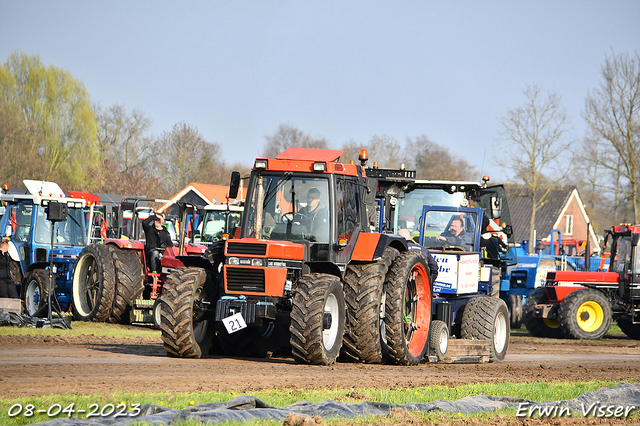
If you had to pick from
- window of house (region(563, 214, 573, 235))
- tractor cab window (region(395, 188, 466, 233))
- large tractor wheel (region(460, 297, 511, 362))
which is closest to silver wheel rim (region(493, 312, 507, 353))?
large tractor wheel (region(460, 297, 511, 362))

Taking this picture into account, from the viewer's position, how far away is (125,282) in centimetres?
1596

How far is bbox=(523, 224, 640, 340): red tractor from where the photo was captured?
18.0m

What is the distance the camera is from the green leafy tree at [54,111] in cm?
4597

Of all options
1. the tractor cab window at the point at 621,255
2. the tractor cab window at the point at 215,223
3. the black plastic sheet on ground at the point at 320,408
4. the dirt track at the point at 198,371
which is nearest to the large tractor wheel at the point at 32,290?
the dirt track at the point at 198,371

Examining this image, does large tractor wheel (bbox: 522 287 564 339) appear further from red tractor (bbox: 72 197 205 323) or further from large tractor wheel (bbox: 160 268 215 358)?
large tractor wheel (bbox: 160 268 215 358)

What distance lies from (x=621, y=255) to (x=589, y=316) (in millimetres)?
1873

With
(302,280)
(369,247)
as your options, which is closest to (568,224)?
(369,247)

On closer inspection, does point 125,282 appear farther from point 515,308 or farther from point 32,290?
Result: point 515,308

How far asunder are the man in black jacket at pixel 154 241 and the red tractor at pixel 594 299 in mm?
8742

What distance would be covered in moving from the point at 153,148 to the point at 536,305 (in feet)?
133

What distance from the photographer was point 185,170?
57.9 meters

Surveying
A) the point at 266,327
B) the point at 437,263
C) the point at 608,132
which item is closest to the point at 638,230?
the point at 437,263

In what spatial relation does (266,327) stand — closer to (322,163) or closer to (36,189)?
(322,163)

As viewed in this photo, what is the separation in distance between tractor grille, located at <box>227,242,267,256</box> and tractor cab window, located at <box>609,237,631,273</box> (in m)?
11.8
